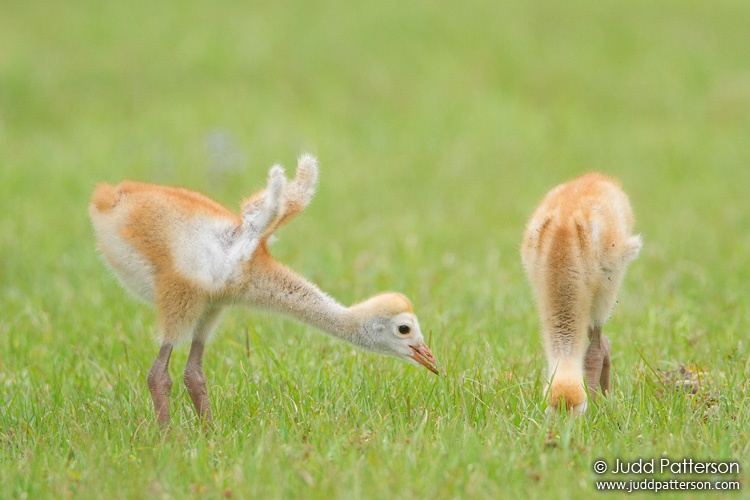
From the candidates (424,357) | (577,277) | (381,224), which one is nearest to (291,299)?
(424,357)

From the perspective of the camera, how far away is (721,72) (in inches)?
632

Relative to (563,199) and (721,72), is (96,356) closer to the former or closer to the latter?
(563,199)

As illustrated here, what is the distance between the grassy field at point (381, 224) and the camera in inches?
143

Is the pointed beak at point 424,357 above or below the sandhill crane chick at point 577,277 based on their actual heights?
below

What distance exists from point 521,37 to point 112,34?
6822mm

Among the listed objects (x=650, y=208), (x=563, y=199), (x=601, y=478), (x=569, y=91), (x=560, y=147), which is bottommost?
(x=601, y=478)

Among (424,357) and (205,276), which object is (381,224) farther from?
(205,276)

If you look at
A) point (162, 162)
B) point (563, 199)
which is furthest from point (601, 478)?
point (162, 162)

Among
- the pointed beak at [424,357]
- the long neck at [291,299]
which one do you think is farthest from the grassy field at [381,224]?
the long neck at [291,299]

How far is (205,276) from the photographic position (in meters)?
4.15

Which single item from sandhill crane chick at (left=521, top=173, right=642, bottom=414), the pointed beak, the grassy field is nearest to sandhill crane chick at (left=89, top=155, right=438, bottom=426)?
the pointed beak

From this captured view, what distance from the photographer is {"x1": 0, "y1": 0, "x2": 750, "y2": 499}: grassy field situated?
364 cm

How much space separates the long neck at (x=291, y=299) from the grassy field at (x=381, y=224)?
0.30 metres

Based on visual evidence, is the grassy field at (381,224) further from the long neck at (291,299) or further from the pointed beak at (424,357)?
the long neck at (291,299)
